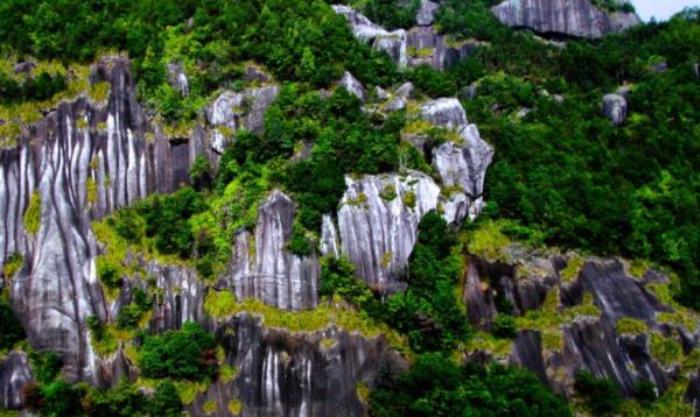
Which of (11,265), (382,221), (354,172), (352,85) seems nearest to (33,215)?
(11,265)

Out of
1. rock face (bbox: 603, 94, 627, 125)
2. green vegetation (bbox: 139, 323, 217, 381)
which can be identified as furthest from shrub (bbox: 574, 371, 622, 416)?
rock face (bbox: 603, 94, 627, 125)

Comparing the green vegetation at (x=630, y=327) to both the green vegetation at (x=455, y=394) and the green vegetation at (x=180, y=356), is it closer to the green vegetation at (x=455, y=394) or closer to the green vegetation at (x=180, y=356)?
the green vegetation at (x=455, y=394)

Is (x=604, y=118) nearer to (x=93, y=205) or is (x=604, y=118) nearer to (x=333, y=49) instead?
(x=333, y=49)

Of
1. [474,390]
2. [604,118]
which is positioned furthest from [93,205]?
[604,118]

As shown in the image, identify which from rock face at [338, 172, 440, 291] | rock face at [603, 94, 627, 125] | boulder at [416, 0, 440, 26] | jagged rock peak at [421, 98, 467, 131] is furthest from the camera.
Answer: boulder at [416, 0, 440, 26]

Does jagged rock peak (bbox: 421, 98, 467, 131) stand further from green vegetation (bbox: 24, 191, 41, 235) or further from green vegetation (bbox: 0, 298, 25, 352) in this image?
green vegetation (bbox: 0, 298, 25, 352)

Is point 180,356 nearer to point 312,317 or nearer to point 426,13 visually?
point 312,317

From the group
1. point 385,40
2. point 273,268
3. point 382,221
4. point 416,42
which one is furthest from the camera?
point 416,42
